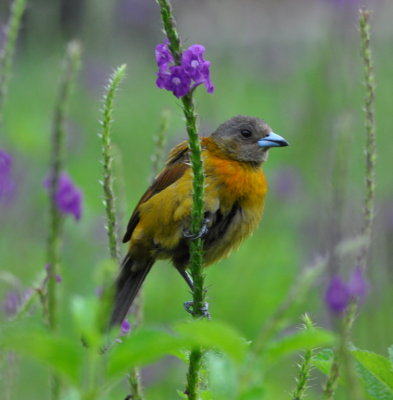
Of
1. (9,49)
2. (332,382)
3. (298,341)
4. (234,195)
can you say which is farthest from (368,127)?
(234,195)

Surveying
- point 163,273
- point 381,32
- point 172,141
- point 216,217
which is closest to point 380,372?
point 216,217

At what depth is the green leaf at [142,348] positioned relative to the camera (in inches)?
48.7

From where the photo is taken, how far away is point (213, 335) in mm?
1218

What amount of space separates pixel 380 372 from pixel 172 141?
7.50 metres

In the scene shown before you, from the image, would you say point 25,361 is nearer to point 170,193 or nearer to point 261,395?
point 170,193

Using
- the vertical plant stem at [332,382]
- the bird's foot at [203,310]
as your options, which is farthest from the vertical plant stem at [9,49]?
the vertical plant stem at [332,382]

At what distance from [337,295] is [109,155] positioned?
0.57m

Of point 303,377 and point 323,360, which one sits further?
point 323,360

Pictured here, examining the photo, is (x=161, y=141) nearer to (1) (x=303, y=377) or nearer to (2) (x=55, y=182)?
(1) (x=303, y=377)

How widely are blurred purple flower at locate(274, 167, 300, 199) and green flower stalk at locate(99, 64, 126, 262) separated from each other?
631 cm

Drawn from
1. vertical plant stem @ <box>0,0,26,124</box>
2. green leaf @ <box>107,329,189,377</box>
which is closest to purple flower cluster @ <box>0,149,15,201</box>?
vertical plant stem @ <box>0,0,26,124</box>

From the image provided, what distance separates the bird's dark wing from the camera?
379 centimetres

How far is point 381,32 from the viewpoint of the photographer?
41.6ft

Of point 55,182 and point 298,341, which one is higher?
point 55,182
